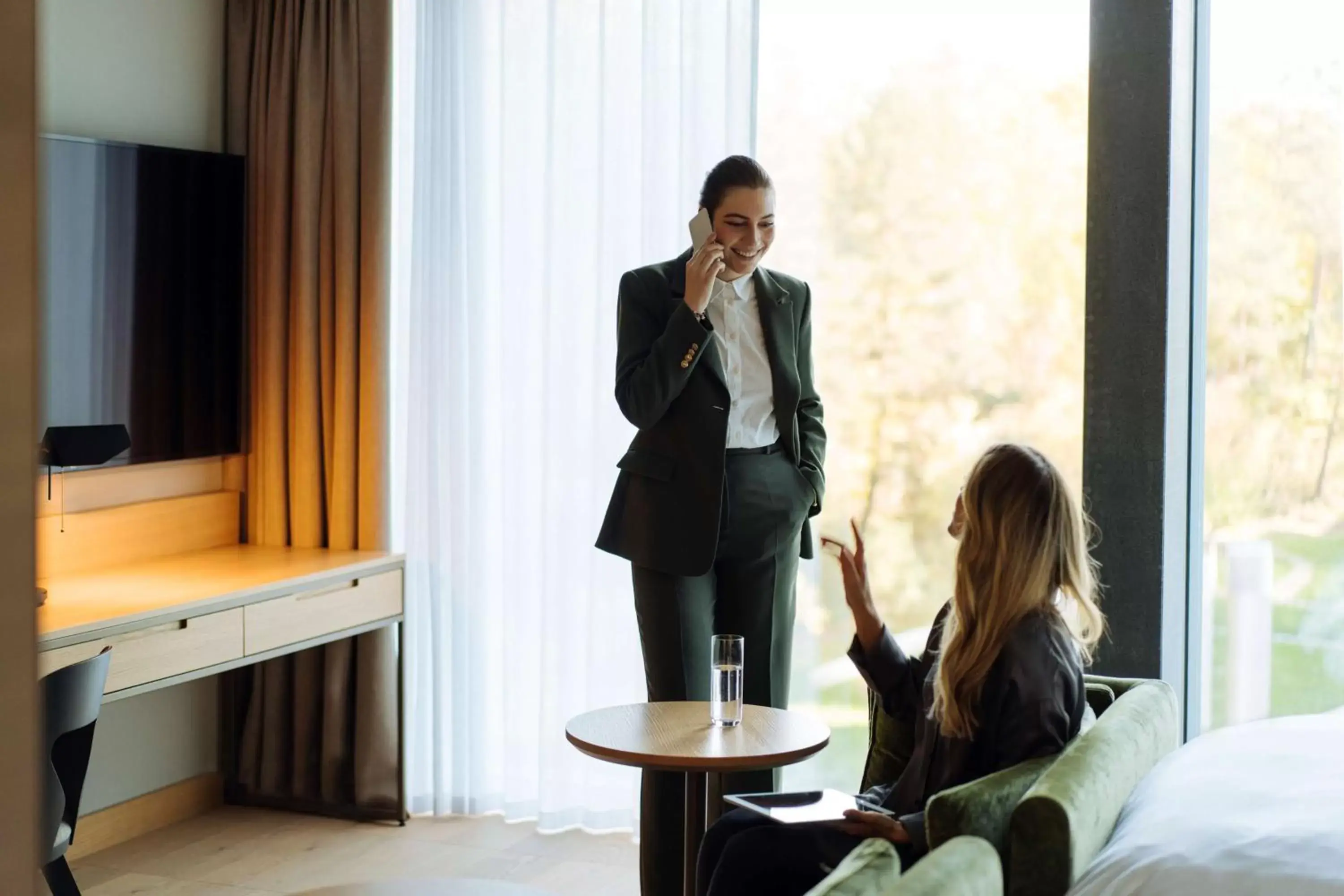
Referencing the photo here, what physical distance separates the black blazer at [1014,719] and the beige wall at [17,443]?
5.81 ft

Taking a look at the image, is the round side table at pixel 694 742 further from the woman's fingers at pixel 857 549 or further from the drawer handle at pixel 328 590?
the drawer handle at pixel 328 590

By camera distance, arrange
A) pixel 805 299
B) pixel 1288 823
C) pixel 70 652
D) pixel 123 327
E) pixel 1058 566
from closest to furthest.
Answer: pixel 1288 823
pixel 1058 566
pixel 70 652
pixel 805 299
pixel 123 327

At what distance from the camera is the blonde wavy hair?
2094 mm

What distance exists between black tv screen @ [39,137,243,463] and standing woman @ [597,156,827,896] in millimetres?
1466

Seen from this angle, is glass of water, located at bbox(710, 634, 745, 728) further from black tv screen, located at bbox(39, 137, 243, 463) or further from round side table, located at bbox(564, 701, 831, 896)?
black tv screen, located at bbox(39, 137, 243, 463)

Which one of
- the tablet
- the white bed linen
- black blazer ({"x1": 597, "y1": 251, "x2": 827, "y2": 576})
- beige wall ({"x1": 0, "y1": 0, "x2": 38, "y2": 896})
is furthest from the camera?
black blazer ({"x1": 597, "y1": 251, "x2": 827, "y2": 576})

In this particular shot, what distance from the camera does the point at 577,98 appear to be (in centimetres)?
399

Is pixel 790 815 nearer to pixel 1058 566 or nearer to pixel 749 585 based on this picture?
pixel 1058 566

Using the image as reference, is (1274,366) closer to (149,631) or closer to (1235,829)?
(1235,829)

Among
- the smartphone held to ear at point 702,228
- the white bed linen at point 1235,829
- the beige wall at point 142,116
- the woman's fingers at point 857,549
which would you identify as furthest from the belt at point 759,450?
the beige wall at point 142,116

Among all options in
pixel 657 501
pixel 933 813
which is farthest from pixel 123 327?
pixel 933 813

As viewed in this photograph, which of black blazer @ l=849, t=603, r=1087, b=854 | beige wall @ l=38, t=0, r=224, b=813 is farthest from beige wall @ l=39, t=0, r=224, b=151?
black blazer @ l=849, t=603, r=1087, b=854

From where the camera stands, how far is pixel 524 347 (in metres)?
4.10

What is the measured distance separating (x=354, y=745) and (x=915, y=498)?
6.23ft
